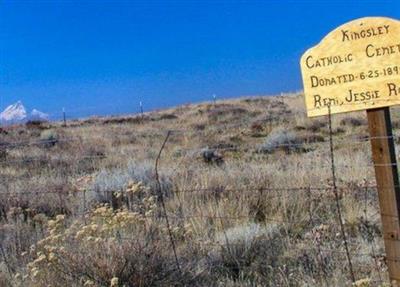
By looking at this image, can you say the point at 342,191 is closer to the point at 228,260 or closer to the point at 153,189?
the point at 228,260

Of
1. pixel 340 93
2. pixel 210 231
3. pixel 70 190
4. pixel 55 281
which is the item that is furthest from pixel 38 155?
pixel 340 93

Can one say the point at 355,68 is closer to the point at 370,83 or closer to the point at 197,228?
the point at 370,83

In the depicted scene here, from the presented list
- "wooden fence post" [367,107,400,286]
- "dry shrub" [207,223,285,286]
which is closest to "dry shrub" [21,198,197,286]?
"dry shrub" [207,223,285,286]

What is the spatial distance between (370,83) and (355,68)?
0.14 meters

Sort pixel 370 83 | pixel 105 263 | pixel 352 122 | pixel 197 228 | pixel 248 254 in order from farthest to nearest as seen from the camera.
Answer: pixel 352 122 → pixel 197 228 → pixel 248 254 → pixel 105 263 → pixel 370 83

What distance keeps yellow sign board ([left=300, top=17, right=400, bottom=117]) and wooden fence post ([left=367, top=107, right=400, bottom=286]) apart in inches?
6.1

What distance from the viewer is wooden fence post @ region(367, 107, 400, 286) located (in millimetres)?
3979

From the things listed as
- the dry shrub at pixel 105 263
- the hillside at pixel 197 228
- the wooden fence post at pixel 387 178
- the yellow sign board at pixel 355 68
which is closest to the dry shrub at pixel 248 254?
the hillside at pixel 197 228

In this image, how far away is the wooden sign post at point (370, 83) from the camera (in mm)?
3771

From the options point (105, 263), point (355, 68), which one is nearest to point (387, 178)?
point (355, 68)

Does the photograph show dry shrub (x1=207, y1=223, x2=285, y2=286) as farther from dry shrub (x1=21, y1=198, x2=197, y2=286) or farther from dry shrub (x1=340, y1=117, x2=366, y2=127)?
dry shrub (x1=340, y1=117, x2=366, y2=127)

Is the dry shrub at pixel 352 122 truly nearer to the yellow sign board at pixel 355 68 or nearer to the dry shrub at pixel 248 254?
the dry shrub at pixel 248 254

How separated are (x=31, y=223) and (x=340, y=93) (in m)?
4.64

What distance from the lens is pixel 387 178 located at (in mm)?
4004
